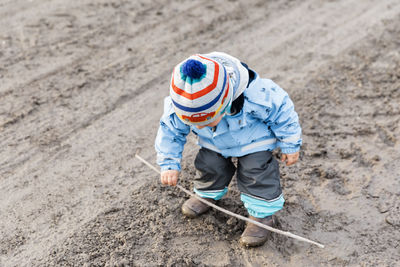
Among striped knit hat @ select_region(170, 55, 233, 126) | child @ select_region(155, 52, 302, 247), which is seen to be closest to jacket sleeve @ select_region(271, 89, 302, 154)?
child @ select_region(155, 52, 302, 247)

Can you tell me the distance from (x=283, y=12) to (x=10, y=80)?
307 centimetres

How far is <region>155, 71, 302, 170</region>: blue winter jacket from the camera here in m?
2.60

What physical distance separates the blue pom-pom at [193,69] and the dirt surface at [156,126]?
1.17 metres

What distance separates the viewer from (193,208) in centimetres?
306

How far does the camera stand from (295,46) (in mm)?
4863

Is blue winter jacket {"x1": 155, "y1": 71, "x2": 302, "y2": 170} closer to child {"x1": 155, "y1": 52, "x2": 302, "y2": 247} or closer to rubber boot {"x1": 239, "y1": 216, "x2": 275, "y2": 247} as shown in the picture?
child {"x1": 155, "y1": 52, "x2": 302, "y2": 247}

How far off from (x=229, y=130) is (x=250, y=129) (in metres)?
0.13

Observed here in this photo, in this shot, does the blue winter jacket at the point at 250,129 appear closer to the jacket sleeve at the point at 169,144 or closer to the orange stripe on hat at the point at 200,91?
the jacket sleeve at the point at 169,144

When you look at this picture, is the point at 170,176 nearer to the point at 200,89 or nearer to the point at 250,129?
the point at 250,129

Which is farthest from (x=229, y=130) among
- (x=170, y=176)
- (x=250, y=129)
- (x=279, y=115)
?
(x=170, y=176)

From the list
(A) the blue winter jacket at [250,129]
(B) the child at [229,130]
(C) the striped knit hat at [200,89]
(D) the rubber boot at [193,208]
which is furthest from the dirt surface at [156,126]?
(C) the striped knit hat at [200,89]

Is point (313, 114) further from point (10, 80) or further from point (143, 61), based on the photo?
point (10, 80)

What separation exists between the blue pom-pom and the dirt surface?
3.85 ft

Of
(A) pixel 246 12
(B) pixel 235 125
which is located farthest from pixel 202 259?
(A) pixel 246 12
